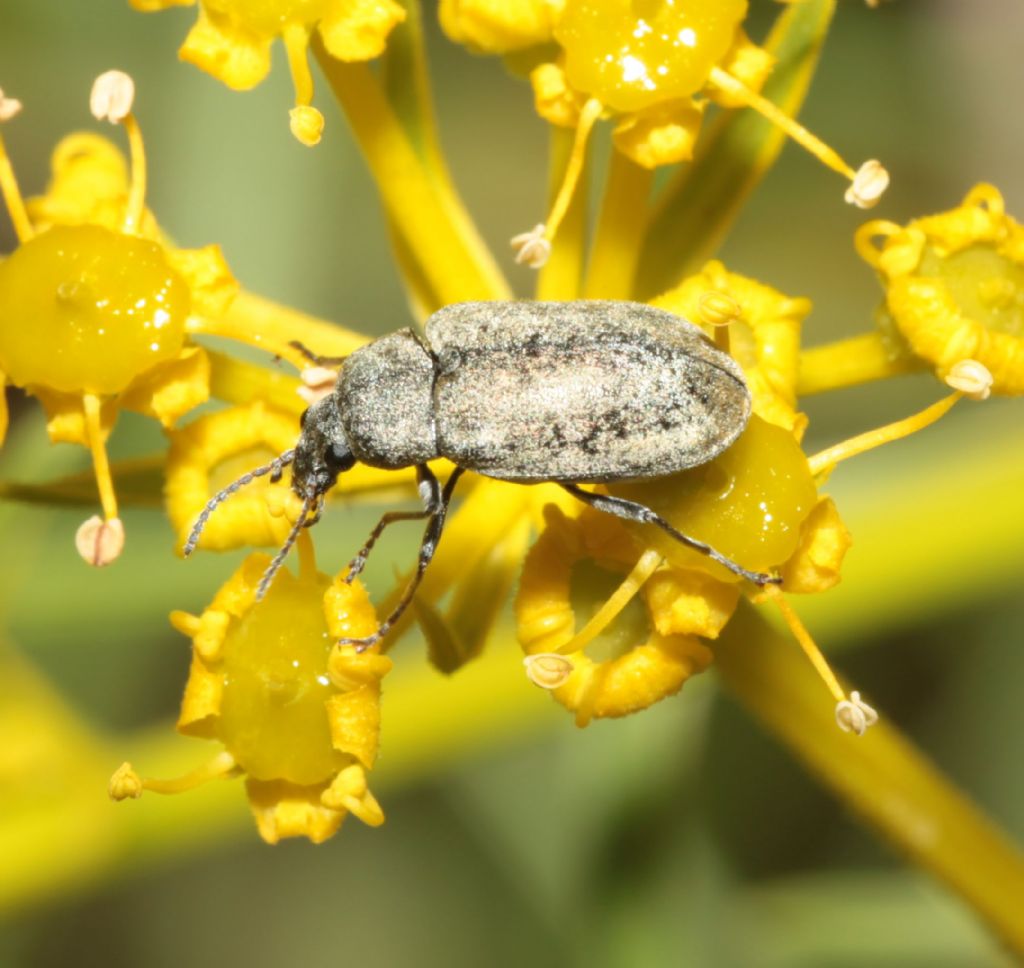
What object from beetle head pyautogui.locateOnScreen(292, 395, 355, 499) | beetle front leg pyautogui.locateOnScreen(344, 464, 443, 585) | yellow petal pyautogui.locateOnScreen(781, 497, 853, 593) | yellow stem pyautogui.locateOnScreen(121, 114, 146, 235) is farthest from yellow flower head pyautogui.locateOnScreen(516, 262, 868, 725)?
yellow stem pyautogui.locateOnScreen(121, 114, 146, 235)

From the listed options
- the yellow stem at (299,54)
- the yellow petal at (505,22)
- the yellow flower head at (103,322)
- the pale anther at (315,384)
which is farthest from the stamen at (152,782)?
the yellow petal at (505,22)

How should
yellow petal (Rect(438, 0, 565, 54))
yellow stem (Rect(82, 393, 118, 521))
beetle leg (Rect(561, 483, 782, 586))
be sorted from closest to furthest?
beetle leg (Rect(561, 483, 782, 586)), yellow stem (Rect(82, 393, 118, 521)), yellow petal (Rect(438, 0, 565, 54))

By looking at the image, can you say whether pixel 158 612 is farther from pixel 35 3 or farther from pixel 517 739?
pixel 35 3

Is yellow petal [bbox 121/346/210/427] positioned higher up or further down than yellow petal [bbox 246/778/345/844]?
higher up

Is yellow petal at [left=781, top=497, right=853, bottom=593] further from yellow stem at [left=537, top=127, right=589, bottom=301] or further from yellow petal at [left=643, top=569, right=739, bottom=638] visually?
yellow stem at [left=537, top=127, right=589, bottom=301]

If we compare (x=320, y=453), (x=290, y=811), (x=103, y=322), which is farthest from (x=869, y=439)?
(x=103, y=322)
